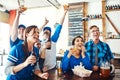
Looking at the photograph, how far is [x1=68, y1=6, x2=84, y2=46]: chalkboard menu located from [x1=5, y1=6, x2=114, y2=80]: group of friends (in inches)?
165

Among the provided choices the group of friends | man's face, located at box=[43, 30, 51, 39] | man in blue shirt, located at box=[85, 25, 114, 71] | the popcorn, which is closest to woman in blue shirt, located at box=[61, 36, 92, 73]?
the group of friends

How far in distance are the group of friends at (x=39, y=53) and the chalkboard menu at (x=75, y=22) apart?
165 inches

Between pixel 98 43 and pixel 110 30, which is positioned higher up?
pixel 110 30

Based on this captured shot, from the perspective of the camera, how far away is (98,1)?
684 centimetres

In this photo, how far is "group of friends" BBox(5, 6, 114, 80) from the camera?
159cm

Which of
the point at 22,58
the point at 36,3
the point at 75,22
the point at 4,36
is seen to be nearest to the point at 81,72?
the point at 22,58

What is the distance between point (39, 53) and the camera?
7.18ft

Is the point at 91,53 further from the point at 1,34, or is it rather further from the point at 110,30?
the point at 1,34

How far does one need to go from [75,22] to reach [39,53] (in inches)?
205

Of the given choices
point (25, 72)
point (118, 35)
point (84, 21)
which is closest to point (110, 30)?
point (118, 35)

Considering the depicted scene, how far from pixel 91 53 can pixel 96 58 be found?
0.19 meters

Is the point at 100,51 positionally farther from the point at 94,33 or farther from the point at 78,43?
the point at 78,43

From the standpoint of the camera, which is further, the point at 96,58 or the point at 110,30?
the point at 110,30

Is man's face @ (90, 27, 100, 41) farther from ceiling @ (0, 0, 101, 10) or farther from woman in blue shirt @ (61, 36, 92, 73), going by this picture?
ceiling @ (0, 0, 101, 10)
